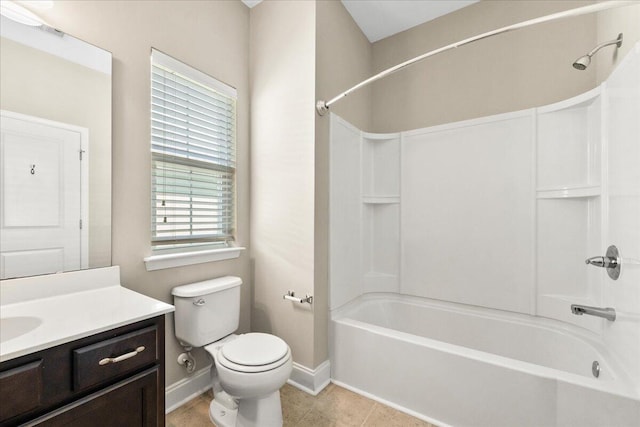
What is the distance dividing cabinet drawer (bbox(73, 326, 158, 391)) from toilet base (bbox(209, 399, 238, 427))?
70 cm

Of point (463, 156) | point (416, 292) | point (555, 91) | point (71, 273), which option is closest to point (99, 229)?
point (71, 273)

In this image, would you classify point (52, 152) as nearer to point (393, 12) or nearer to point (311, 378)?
point (311, 378)

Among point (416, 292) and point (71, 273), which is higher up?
point (71, 273)

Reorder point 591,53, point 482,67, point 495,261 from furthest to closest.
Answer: point 482,67 → point 495,261 → point 591,53

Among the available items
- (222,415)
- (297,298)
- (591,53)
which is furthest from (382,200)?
(222,415)

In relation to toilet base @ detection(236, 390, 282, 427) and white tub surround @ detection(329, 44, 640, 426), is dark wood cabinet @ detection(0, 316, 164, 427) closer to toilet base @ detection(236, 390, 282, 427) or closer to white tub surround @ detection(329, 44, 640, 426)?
toilet base @ detection(236, 390, 282, 427)

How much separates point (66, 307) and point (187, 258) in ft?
2.08

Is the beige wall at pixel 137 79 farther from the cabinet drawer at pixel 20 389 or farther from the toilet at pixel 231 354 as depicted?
the cabinet drawer at pixel 20 389

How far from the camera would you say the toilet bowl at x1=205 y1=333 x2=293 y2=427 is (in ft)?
4.41

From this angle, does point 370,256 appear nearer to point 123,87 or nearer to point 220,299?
point 220,299

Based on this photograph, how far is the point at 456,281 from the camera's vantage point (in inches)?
89.4

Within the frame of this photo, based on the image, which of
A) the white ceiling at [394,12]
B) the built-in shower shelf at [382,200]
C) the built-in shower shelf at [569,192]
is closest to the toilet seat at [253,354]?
the built-in shower shelf at [382,200]

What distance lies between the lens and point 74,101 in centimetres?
131

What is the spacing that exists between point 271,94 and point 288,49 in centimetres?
32
